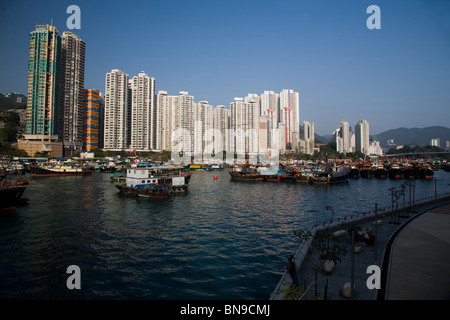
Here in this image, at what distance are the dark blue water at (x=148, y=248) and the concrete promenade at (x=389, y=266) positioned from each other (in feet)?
7.02

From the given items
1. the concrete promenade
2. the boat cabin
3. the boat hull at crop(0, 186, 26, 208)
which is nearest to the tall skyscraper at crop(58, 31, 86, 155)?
the boat cabin

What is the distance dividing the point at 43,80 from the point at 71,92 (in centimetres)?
1219

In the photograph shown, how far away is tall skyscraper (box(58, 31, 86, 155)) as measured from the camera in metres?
107

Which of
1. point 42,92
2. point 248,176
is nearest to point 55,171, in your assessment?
point 248,176

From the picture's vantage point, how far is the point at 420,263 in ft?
36.8

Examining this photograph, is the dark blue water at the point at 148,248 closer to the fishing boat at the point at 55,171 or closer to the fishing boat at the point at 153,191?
the fishing boat at the point at 153,191

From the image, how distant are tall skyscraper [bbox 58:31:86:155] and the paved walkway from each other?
395 feet

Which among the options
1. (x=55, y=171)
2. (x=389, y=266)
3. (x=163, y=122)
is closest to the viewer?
(x=389, y=266)

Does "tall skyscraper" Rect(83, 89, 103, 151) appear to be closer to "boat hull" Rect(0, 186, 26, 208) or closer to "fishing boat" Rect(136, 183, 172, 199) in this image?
"fishing boat" Rect(136, 183, 172, 199)

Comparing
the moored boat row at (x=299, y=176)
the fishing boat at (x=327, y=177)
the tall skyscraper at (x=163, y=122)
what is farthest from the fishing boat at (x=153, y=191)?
the tall skyscraper at (x=163, y=122)

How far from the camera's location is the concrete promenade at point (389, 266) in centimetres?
908

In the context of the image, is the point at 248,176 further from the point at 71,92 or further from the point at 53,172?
the point at 71,92
